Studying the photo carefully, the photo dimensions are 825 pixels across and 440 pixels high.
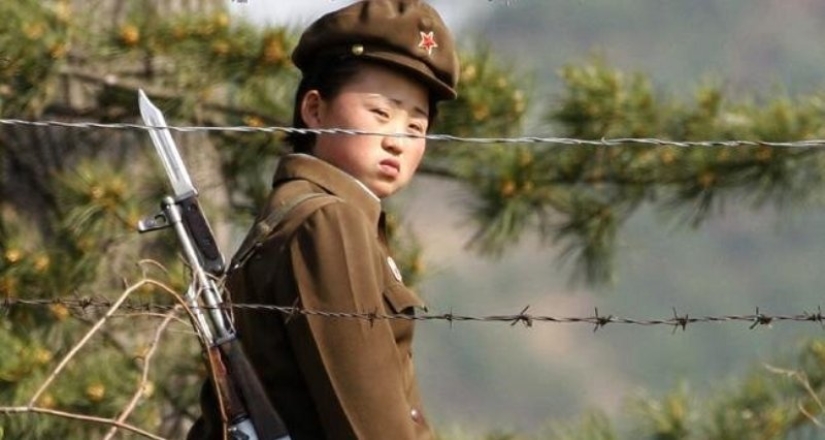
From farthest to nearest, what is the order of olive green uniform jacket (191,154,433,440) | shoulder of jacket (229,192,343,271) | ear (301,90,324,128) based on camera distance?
ear (301,90,324,128) → shoulder of jacket (229,192,343,271) → olive green uniform jacket (191,154,433,440)

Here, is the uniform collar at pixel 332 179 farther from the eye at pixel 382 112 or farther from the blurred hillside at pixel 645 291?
the blurred hillside at pixel 645 291

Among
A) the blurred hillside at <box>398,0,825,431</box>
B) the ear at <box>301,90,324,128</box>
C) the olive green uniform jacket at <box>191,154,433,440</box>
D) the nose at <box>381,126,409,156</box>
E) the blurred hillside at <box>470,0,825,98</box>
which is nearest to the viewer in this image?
the olive green uniform jacket at <box>191,154,433,440</box>

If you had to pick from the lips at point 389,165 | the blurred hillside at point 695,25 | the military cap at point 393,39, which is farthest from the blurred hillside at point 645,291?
the lips at point 389,165

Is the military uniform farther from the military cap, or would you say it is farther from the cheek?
the military cap

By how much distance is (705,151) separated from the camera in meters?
5.62

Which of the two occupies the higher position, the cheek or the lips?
the cheek

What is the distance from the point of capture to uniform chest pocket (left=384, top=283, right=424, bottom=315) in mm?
3430

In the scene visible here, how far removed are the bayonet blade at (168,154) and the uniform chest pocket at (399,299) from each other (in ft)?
0.94

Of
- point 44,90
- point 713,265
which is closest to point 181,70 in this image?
point 44,90

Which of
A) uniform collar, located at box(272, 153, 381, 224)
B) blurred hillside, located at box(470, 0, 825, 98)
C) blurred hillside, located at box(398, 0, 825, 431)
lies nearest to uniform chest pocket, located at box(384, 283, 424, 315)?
uniform collar, located at box(272, 153, 381, 224)

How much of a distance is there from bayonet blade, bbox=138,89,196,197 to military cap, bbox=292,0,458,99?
26 cm

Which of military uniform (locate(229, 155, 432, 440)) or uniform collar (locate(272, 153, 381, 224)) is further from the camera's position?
uniform collar (locate(272, 153, 381, 224))

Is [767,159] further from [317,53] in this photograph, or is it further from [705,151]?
[317,53]

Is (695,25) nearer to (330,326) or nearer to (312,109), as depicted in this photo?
(312,109)
